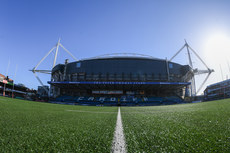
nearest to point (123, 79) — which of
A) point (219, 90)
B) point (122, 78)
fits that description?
point (122, 78)

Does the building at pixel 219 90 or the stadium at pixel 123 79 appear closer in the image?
the stadium at pixel 123 79

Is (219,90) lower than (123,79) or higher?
lower

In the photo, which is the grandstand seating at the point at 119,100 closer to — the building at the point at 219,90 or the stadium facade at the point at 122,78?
the stadium facade at the point at 122,78

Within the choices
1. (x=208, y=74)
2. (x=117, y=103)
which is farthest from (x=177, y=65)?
(x=117, y=103)

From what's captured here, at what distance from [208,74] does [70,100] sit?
56123mm

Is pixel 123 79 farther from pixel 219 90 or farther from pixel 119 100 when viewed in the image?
pixel 219 90

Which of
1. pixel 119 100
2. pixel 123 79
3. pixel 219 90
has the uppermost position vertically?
pixel 123 79

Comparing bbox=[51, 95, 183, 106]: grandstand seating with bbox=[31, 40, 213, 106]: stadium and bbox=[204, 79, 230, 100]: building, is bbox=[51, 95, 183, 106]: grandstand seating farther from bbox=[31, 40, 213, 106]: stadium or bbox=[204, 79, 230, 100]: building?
bbox=[204, 79, 230, 100]: building

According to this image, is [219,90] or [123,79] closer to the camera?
[123,79]

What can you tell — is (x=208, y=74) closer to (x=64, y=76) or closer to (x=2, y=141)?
(x=2, y=141)

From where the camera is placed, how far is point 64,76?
39094 mm

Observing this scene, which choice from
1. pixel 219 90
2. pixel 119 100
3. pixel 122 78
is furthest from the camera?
pixel 219 90

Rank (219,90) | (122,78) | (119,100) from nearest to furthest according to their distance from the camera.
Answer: (119,100), (122,78), (219,90)

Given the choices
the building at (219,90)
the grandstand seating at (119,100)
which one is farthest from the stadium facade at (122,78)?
the building at (219,90)
